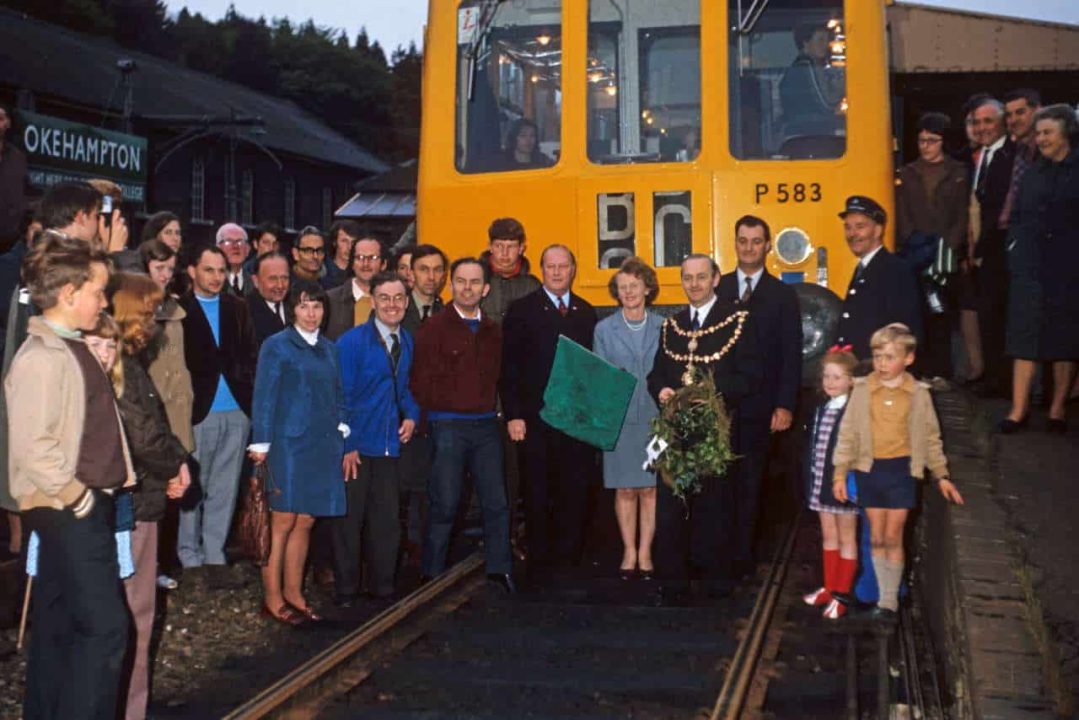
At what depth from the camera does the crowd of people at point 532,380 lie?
7539 millimetres

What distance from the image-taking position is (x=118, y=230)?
7.23 metres

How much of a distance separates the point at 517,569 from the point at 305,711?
11.3 feet

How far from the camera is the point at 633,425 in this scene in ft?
28.7

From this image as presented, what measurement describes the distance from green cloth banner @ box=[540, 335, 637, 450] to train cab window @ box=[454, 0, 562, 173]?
2084 millimetres

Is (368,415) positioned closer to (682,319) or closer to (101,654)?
(682,319)

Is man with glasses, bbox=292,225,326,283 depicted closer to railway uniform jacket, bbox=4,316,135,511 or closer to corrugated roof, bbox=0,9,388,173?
railway uniform jacket, bbox=4,316,135,511

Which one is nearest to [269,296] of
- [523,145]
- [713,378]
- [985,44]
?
[523,145]

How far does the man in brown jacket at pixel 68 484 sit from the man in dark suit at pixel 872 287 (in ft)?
14.7

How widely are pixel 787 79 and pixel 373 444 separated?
3751 mm

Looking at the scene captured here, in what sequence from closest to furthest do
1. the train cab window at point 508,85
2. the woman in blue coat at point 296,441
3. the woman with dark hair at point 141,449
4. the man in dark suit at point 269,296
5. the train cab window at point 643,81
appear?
the woman with dark hair at point 141,449 → the woman in blue coat at point 296,441 → the man in dark suit at point 269,296 → the train cab window at point 643,81 → the train cab window at point 508,85

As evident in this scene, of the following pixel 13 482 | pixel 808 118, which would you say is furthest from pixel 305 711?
pixel 808 118

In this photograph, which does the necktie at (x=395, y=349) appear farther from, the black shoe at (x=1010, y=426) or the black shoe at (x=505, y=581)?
the black shoe at (x=1010, y=426)

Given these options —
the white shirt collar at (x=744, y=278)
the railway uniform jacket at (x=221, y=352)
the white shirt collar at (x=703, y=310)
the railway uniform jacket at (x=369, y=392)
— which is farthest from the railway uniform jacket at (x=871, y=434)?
the railway uniform jacket at (x=221, y=352)

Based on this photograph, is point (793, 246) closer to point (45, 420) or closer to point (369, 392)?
point (369, 392)
